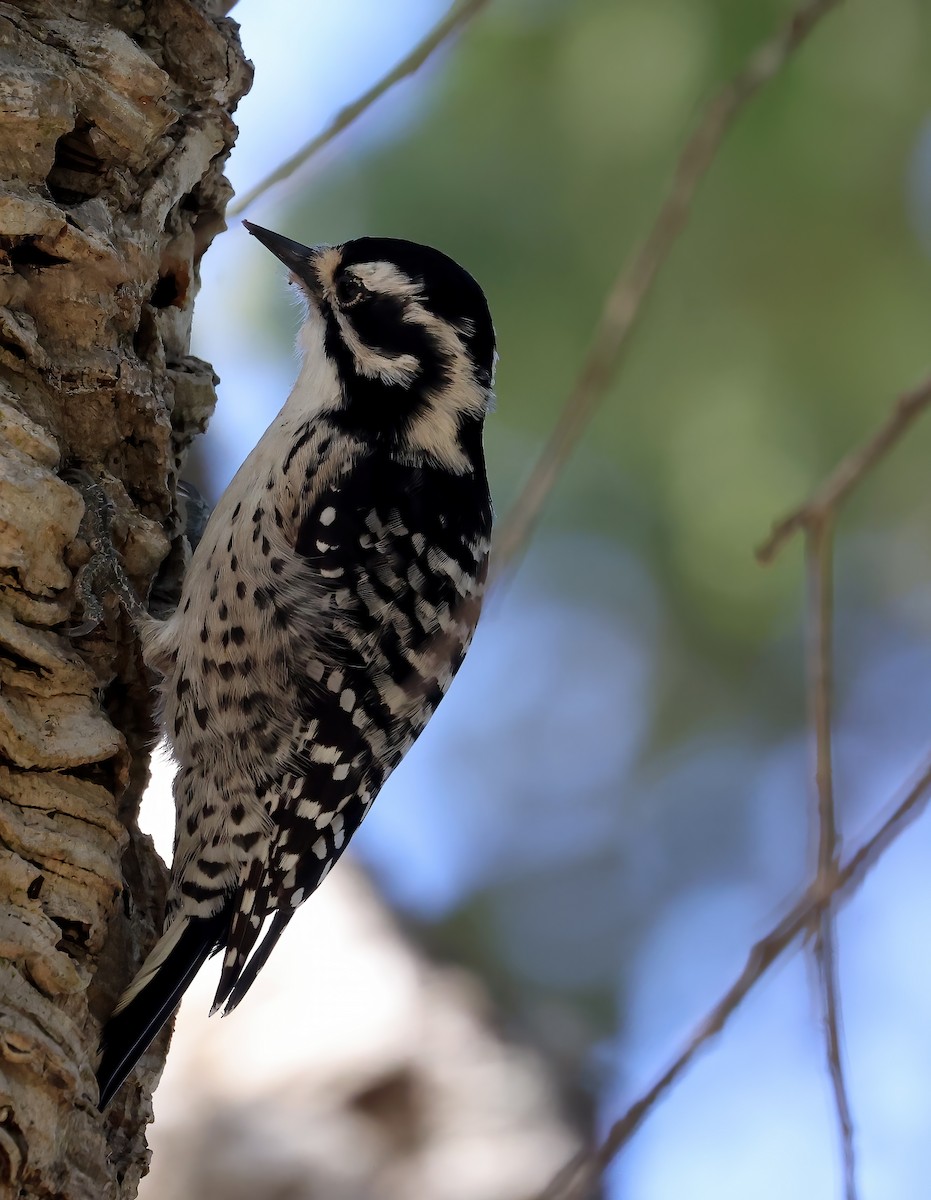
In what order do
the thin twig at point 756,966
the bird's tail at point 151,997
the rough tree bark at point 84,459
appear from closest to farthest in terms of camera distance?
1. the thin twig at point 756,966
2. the rough tree bark at point 84,459
3. the bird's tail at point 151,997

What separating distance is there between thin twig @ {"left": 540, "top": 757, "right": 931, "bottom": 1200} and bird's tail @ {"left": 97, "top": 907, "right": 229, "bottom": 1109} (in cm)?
114

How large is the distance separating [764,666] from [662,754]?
49 cm

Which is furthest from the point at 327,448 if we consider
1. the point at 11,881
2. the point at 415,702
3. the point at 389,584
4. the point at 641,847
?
the point at 641,847

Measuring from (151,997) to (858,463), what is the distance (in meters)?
1.53

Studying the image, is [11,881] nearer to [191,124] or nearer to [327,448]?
[327,448]

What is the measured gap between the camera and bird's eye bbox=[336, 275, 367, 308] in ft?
10.9

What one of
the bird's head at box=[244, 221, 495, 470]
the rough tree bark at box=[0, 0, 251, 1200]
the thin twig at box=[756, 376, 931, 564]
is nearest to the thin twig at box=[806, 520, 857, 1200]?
the thin twig at box=[756, 376, 931, 564]

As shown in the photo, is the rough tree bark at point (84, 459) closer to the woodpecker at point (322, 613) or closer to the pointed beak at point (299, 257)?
the woodpecker at point (322, 613)

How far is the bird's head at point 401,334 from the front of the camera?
3.27m

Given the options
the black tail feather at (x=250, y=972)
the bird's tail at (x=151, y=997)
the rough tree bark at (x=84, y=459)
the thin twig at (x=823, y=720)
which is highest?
the thin twig at (x=823, y=720)

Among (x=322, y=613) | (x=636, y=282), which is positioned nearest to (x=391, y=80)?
(x=636, y=282)

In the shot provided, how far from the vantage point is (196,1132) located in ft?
11.8

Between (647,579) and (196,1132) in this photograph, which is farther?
(647,579)

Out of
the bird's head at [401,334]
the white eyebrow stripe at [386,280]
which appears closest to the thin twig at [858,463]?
the bird's head at [401,334]
